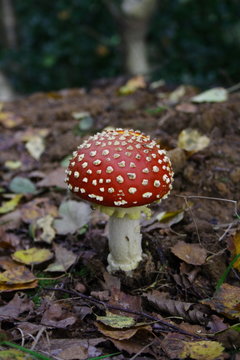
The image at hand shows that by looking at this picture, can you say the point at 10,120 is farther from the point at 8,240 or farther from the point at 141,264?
the point at 141,264

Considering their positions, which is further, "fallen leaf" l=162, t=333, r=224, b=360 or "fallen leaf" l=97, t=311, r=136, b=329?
"fallen leaf" l=97, t=311, r=136, b=329

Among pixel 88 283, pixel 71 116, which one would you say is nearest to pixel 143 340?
pixel 88 283

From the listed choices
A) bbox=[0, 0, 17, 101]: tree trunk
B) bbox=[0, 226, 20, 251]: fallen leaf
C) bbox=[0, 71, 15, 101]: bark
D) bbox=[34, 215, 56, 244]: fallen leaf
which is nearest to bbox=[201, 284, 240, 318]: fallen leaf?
bbox=[34, 215, 56, 244]: fallen leaf

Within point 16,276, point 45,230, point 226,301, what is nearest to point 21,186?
point 45,230

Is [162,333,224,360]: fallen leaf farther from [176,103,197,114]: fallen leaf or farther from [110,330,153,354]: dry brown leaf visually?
[176,103,197,114]: fallen leaf

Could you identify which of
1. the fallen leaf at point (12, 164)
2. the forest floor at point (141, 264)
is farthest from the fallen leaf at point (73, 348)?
the fallen leaf at point (12, 164)

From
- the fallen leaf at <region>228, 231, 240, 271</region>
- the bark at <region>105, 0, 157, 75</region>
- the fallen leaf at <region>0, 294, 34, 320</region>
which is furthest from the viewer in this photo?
the bark at <region>105, 0, 157, 75</region>

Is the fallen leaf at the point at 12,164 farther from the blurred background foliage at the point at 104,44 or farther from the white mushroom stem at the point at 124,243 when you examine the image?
the blurred background foliage at the point at 104,44
